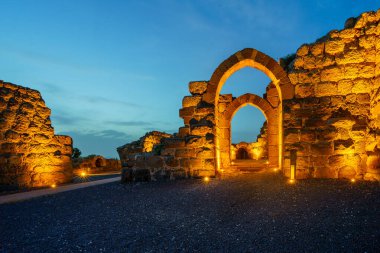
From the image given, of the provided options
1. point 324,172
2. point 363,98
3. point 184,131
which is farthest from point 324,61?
point 184,131

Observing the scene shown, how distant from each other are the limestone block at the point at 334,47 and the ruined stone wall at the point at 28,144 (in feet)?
22.3

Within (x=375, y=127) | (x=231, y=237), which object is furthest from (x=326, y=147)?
(x=231, y=237)

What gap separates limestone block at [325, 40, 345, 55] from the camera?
486cm

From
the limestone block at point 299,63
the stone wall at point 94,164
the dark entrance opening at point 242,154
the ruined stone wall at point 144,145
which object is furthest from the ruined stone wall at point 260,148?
the limestone block at point 299,63

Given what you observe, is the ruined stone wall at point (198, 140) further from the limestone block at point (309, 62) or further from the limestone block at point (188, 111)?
the limestone block at point (309, 62)

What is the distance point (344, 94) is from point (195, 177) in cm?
361

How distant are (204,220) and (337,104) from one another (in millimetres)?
3917

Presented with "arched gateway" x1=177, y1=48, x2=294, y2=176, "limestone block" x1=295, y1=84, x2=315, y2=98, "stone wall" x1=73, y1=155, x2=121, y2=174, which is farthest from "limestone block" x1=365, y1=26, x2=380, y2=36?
"stone wall" x1=73, y1=155, x2=121, y2=174

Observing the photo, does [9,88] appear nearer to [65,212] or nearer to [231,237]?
[65,212]

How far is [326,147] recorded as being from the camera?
473cm

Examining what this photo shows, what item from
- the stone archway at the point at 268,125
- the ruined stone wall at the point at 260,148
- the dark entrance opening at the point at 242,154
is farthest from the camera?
the dark entrance opening at the point at 242,154

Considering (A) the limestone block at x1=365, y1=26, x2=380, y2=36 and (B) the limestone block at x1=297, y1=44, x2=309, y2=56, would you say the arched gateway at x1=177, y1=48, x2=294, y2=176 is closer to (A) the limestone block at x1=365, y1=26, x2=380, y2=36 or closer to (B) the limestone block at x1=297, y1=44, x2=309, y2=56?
(B) the limestone block at x1=297, y1=44, x2=309, y2=56

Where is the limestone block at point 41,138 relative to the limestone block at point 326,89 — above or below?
below

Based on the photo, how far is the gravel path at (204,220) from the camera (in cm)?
204
